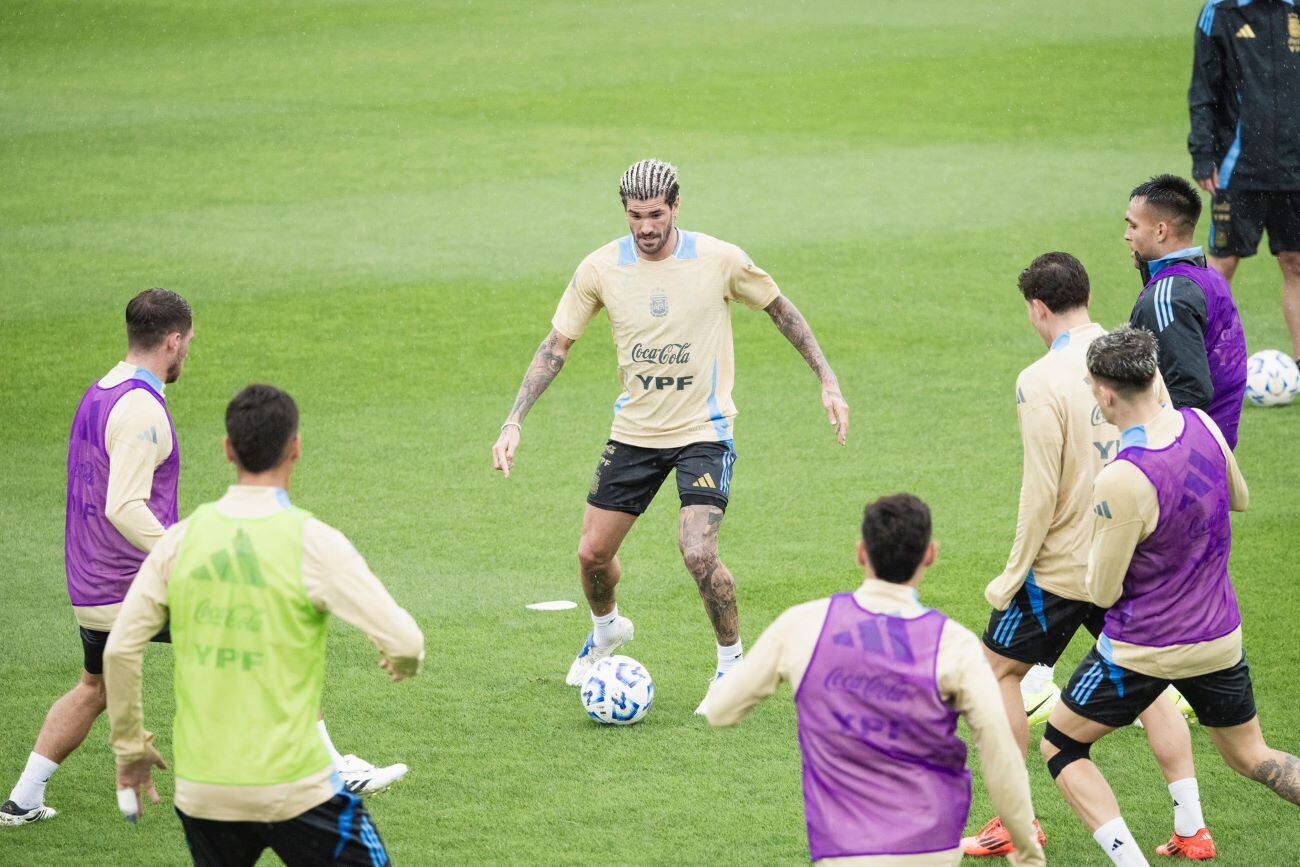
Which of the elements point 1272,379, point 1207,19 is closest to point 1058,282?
point 1207,19

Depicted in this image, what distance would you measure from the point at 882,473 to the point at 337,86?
50.6 feet

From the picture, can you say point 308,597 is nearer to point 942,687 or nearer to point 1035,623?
point 942,687

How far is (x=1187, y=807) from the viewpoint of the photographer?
6207 millimetres

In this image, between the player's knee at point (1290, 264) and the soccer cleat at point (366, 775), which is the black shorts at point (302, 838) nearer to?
the soccer cleat at point (366, 775)

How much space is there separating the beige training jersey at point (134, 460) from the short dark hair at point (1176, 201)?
4164 millimetres

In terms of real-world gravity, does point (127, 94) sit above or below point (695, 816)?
above

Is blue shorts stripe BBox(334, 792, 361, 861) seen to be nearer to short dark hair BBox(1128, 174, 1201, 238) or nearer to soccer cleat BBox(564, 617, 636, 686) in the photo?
soccer cleat BBox(564, 617, 636, 686)

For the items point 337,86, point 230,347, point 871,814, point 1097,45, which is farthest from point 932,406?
point 1097,45

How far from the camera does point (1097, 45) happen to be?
87.1 feet

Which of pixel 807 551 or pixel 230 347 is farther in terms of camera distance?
pixel 230 347

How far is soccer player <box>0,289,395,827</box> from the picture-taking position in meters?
6.05

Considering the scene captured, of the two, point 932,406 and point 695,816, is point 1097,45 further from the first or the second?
point 695,816

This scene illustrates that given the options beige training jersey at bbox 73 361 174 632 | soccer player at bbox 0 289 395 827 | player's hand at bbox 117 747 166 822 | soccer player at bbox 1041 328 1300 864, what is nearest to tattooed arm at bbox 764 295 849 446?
soccer player at bbox 1041 328 1300 864

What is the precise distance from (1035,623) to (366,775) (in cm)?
292
